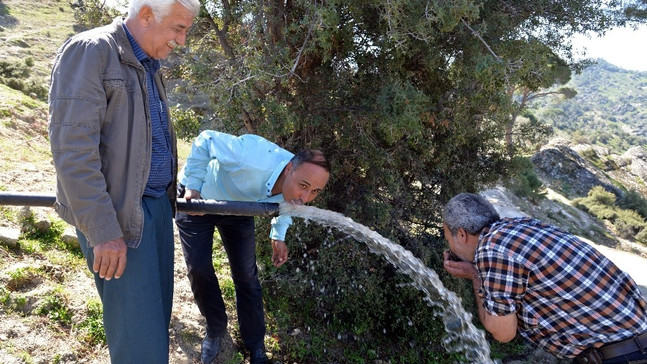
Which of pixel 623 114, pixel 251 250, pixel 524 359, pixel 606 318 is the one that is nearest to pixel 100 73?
pixel 251 250

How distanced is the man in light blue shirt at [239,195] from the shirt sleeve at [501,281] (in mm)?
1046

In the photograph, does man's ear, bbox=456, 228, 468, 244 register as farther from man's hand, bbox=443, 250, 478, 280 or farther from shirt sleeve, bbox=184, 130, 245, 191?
shirt sleeve, bbox=184, 130, 245, 191

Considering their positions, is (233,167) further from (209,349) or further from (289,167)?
(209,349)

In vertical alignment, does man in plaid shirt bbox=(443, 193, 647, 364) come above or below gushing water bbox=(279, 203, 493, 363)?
above

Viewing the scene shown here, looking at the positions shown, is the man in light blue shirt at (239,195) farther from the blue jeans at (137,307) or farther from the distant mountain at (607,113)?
the distant mountain at (607,113)

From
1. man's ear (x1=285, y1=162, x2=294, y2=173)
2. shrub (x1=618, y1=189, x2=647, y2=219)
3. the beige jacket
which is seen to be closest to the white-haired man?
the beige jacket

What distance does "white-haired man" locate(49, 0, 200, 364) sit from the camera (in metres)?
1.71

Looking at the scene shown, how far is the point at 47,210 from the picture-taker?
4.49 meters

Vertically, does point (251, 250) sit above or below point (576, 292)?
below

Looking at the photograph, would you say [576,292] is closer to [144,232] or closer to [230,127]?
[144,232]

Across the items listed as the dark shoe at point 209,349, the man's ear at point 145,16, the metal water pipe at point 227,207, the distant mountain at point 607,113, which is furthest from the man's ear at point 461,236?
the distant mountain at point 607,113

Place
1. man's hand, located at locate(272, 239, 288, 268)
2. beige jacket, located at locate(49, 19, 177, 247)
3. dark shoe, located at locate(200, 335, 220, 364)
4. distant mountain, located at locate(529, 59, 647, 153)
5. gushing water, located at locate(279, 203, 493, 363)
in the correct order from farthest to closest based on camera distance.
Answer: distant mountain, located at locate(529, 59, 647, 153) < gushing water, located at locate(279, 203, 493, 363) < dark shoe, located at locate(200, 335, 220, 364) < man's hand, located at locate(272, 239, 288, 268) < beige jacket, located at locate(49, 19, 177, 247)

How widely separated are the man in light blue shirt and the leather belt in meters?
1.64

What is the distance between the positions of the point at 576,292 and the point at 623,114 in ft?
662
